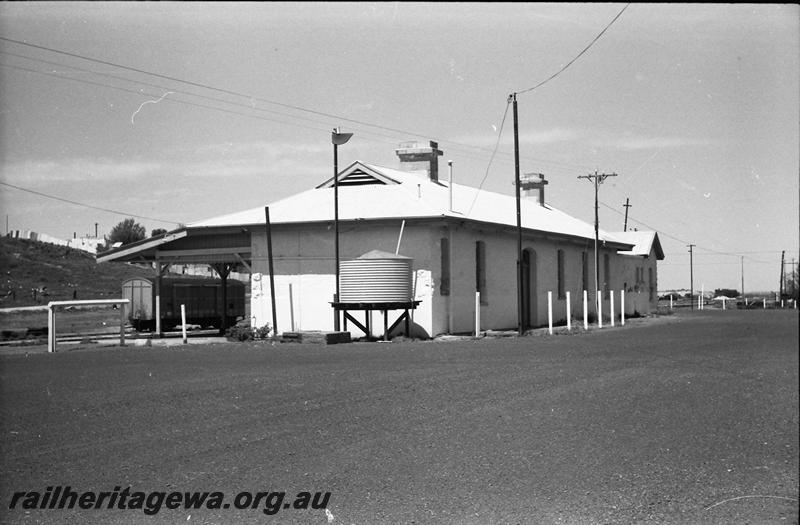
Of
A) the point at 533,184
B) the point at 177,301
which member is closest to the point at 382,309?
the point at 177,301

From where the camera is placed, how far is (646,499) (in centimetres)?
641

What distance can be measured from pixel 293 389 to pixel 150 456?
3.94m

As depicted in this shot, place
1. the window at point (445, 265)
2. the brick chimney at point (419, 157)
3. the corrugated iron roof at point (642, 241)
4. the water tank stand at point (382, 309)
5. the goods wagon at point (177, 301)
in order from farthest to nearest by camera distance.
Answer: the corrugated iron roof at point (642, 241) < the goods wagon at point (177, 301) < the brick chimney at point (419, 157) < the window at point (445, 265) < the water tank stand at point (382, 309)

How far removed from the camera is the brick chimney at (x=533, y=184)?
44125 mm

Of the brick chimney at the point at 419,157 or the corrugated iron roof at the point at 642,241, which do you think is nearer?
the brick chimney at the point at 419,157

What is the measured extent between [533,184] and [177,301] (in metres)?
19.5

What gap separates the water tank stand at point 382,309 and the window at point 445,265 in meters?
1.62

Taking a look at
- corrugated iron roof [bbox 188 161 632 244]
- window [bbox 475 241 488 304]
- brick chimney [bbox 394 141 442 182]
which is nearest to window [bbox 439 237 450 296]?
corrugated iron roof [bbox 188 161 632 244]

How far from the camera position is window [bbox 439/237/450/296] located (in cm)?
2508

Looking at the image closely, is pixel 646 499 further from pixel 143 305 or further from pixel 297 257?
pixel 143 305

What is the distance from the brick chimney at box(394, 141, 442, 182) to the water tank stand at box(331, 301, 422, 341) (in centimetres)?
910

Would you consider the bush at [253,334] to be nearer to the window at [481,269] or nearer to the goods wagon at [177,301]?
the window at [481,269]

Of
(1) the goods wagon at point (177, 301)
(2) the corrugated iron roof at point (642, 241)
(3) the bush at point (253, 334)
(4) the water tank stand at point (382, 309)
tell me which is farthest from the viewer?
(2) the corrugated iron roof at point (642, 241)

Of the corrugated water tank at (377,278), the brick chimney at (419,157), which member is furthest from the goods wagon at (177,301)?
the corrugated water tank at (377,278)
